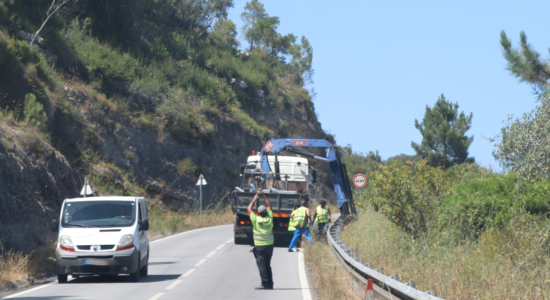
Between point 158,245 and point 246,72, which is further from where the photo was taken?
point 246,72

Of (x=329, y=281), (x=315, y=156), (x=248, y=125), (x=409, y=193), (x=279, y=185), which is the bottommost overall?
(x=329, y=281)

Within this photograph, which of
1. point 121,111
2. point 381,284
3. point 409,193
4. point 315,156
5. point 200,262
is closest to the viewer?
point 381,284

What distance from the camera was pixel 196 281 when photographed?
11.8 metres

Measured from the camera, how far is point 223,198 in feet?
123

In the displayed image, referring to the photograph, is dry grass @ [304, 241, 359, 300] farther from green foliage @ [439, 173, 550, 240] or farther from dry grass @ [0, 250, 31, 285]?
dry grass @ [0, 250, 31, 285]

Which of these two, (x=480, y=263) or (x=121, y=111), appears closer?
(x=480, y=263)

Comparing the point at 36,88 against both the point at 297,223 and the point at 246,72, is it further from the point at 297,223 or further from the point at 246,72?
the point at 246,72

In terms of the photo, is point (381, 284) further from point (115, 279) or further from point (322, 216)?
point (322, 216)

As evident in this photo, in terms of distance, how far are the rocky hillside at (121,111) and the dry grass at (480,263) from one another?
7.29 m

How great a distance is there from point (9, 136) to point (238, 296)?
12305 mm

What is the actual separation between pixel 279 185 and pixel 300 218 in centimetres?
471

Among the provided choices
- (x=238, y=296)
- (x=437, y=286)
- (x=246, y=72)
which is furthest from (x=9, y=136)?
(x=246, y=72)

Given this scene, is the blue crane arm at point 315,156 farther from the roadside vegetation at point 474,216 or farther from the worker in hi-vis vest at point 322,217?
the roadside vegetation at point 474,216

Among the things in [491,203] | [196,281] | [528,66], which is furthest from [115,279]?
[528,66]
